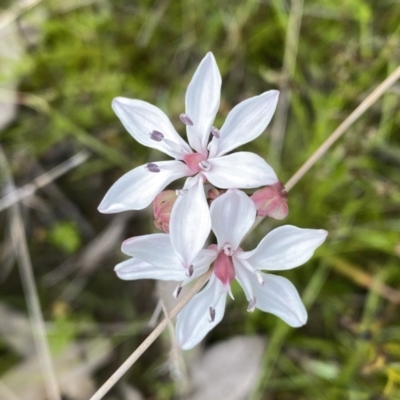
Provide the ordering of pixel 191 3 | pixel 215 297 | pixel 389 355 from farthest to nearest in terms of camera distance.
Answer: pixel 191 3 < pixel 389 355 < pixel 215 297

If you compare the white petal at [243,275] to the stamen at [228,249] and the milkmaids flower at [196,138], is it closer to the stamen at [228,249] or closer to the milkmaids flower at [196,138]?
the stamen at [228,249]

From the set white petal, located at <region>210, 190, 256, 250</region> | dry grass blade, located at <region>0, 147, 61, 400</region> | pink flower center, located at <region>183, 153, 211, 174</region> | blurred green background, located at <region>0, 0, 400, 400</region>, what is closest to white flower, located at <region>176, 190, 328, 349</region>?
white petal, located at <region>210, 190, 256, 250</region>

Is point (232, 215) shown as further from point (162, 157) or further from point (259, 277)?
point (162, 157)

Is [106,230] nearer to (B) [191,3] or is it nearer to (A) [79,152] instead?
(A) [79,152]

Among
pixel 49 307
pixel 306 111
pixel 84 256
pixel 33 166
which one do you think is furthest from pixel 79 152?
pixel 306 111

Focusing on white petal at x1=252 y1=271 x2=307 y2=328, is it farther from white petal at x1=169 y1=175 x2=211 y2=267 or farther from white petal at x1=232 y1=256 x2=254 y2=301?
white petal at x1=169 y1=175 x2=211 y2=267

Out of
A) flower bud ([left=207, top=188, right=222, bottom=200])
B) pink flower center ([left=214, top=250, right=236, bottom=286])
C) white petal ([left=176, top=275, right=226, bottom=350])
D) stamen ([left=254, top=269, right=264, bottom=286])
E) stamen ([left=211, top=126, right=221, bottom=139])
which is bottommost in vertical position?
white petal ([left=176, top=275, right=226, bottom=350])

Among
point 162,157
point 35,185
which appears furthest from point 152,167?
point 162,157

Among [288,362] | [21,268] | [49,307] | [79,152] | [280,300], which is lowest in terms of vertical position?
[288,362]
